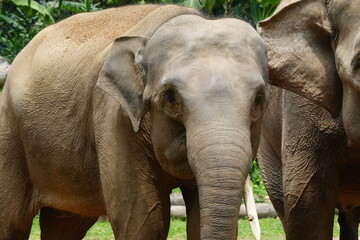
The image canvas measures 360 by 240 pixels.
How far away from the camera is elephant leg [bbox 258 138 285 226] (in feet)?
25.4

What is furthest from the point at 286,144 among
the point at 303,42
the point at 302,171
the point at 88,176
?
the point at 88,176

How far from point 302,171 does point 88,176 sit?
1.22 meters

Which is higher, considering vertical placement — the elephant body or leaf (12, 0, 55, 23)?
the elephant body

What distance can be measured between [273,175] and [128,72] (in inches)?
94.6

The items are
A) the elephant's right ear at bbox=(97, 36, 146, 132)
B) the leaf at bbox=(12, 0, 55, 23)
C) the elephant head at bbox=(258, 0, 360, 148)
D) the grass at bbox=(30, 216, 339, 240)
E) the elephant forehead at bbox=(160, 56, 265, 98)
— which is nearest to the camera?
the elephant forehead at bbox=(160, 56, 265, 98)

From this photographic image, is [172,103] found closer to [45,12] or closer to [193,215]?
[193,215]

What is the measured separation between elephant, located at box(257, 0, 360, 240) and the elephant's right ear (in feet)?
2.54

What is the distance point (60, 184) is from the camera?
6.61 metres

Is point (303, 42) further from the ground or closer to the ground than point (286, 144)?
further from the ground

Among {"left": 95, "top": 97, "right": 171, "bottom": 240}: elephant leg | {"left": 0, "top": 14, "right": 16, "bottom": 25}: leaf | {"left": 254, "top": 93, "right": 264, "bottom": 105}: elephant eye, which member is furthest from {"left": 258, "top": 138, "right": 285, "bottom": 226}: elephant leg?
{"left": 0, "top": 14, "right": 16, "bottom": 25}: leaf

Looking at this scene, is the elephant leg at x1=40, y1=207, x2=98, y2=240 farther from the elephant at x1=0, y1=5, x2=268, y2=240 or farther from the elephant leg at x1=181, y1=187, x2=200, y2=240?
the elephant leg at x1=181, y1=187, x2=200, y2=240

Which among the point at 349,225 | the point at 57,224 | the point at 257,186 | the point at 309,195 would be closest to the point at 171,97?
the point at 309,195

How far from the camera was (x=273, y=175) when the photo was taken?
308 inches

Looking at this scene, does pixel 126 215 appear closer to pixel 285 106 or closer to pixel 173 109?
pixel 173 109
